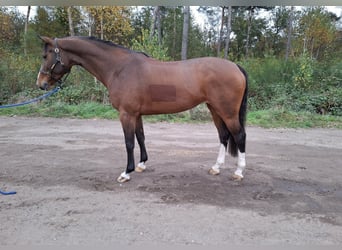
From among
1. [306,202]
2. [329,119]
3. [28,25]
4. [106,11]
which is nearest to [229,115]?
[306,202]

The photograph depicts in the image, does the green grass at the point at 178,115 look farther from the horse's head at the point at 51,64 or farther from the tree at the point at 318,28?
the tree at the point at 318,28

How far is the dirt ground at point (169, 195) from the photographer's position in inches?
96.6

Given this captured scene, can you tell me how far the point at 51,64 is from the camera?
3795 mm

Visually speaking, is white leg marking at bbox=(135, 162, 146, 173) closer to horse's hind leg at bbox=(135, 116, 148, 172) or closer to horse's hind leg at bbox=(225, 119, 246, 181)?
horse's hind leg at bbox=(135, 116, 148, 172)

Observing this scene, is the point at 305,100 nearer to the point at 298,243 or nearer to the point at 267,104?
the point at 267,104

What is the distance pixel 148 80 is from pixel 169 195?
1.60 meters

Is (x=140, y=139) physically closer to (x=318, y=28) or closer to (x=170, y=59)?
(x=170, y=59)

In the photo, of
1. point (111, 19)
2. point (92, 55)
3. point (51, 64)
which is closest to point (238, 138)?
point (92, 55)

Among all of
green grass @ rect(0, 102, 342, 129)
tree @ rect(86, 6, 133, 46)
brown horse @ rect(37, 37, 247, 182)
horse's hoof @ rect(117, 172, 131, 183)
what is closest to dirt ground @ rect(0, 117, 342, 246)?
horse's hoof @ rect(117, 172, 131, 183)

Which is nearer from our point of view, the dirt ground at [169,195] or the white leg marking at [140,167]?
the dirt ground at [169,195]

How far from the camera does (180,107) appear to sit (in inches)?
154

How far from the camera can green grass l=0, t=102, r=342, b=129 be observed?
8523mm

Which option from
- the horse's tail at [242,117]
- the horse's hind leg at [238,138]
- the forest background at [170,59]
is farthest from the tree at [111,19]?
the horse's hind leg at [238,138]

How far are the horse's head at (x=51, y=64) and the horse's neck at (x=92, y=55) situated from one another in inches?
5.2
